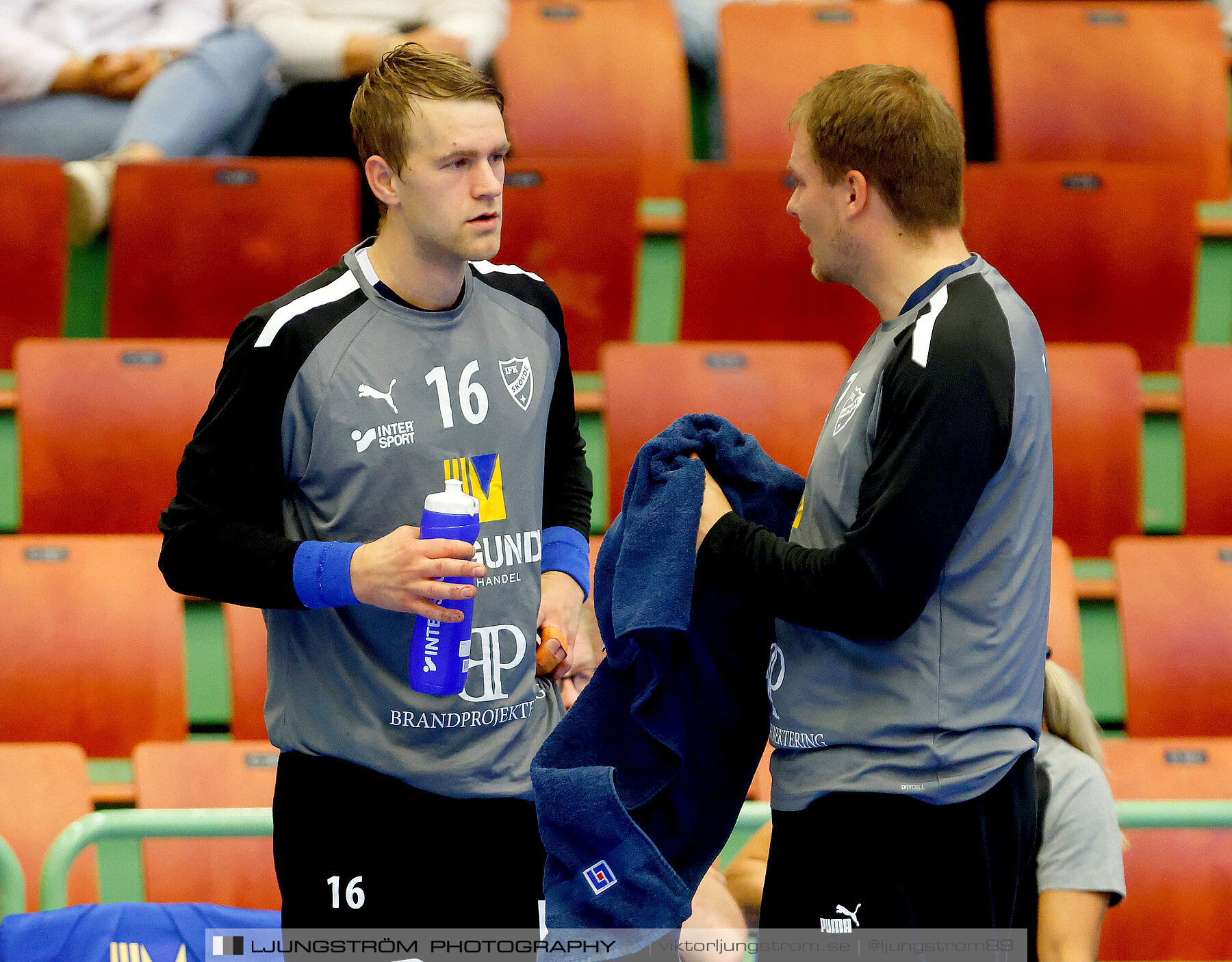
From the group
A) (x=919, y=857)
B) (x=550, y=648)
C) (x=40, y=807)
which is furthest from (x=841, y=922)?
(x=40, y=807)

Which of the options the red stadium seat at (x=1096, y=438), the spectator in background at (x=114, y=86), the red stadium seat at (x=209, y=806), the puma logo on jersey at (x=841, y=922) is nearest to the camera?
the puma logo on jersey at (x=841, y=922)

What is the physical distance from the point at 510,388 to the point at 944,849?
2.51ft

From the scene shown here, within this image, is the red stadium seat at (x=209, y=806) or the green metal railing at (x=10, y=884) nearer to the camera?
the green metal railing at (x=10, y=884)

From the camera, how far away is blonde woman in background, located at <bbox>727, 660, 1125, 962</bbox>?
194 cm

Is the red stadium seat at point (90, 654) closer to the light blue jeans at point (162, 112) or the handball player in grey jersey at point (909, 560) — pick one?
the light blue jeans at point (162, 112)

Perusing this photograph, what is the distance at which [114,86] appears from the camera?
12.7ft

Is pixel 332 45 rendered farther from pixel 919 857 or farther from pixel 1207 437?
pixel 919 857

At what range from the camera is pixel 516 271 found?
196cm

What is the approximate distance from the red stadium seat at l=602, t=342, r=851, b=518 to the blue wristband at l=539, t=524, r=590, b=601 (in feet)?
3.52

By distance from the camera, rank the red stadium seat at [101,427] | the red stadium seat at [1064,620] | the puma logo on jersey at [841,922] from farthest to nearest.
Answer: the red stadium seat at [101,427] < the red stadium seat at [1064,620] < the puma logo on jersey at [841,922]

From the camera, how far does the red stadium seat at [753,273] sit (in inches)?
138

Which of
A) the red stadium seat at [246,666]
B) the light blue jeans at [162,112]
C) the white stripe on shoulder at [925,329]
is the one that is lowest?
the red stadium seat at [246,666]

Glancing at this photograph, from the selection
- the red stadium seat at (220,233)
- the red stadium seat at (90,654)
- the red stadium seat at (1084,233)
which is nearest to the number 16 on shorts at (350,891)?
the red stadium seat at (90,654)

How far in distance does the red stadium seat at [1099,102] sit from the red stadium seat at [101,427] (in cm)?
246
